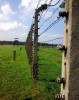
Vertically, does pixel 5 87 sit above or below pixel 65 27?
below

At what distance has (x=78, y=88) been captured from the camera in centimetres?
465

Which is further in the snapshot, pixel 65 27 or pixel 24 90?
pixel 24 90

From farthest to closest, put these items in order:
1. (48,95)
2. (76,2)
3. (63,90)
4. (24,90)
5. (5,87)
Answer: (5,87) < (24,90) < (48,95) < (63,90) < (76,2)

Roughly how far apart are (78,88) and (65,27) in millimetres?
1066

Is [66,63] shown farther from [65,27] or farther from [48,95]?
[48,95]

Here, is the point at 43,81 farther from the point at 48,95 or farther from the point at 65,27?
the point at 65,27

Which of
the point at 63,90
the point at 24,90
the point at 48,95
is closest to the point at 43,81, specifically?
the point at 24,90

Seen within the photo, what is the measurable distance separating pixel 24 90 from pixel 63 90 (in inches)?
277

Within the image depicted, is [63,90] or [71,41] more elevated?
[71,41]

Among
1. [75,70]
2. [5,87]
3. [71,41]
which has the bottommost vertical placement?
[5,87]

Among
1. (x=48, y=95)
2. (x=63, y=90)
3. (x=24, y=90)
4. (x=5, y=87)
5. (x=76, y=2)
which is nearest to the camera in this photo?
(x=76, y=2)

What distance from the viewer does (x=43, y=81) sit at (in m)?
A: 13.2

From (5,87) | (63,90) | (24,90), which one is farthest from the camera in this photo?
(5,87)

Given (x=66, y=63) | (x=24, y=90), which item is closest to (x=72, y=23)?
(x=66, y=63)
